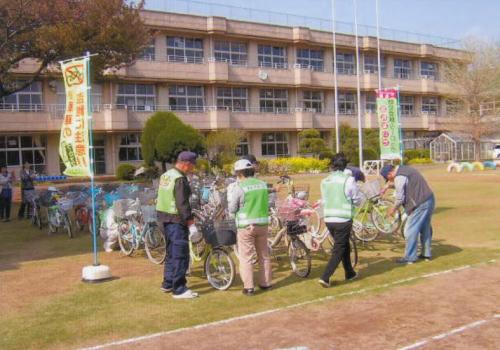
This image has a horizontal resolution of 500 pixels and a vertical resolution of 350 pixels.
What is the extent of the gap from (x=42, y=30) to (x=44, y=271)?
34.1 ft

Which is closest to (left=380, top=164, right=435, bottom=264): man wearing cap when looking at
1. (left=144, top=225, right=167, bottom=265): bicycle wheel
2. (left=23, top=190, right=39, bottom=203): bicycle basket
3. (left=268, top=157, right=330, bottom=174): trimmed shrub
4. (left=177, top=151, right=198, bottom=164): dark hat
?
(left=177, top=151, right=198, bottom=164): dark hat

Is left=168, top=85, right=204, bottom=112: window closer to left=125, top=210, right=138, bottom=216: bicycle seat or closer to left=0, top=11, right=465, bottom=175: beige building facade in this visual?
left=0, top=11, right=465, bottom=175: beige building facade

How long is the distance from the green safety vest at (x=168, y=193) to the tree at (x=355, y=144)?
3420 centimetres

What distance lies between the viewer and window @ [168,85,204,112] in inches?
1577

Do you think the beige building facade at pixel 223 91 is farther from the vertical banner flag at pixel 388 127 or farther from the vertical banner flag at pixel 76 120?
the vertical banner flag at pixel 76 120

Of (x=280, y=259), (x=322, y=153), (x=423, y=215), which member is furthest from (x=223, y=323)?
(x=322, y=153)

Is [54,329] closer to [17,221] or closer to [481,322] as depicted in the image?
[481,322]

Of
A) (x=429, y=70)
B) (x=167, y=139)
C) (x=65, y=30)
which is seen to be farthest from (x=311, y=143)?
(x=65, y=30)

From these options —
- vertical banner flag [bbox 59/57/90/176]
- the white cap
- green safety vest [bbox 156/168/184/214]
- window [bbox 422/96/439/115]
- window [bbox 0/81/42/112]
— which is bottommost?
green safety vest [bbox 156/168/184/214]

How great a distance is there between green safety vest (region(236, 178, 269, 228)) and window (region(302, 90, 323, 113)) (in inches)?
1599

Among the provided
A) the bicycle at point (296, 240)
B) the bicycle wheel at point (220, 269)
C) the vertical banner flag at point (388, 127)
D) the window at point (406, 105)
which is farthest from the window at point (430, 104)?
the bicycle wheel at point (220, 269)

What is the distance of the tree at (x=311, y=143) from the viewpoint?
138 feet

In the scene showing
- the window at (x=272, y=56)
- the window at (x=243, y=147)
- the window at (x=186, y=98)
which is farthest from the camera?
the window at (x=272, y=56)

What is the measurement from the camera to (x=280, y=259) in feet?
30.2
